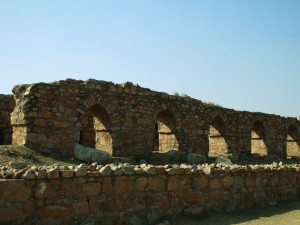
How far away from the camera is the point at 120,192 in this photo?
5871 millimetres

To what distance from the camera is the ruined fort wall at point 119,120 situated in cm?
1049

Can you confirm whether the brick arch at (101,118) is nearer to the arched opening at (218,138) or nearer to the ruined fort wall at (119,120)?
the ruined fort wall at (119,120)

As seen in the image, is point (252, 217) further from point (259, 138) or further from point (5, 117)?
point (259, 138)

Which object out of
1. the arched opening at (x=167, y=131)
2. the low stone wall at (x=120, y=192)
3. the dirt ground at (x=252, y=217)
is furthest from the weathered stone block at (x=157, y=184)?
the arched opening at (x=167, y=131)

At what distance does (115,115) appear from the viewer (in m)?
12.1

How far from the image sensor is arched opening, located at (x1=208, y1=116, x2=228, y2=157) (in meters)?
16.9

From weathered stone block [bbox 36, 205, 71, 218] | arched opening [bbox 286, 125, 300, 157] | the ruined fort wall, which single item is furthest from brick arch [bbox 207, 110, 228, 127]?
weathered stone block [bbox 36, 205, 71, 218]

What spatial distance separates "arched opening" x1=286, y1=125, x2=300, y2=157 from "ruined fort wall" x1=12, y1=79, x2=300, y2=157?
603cm

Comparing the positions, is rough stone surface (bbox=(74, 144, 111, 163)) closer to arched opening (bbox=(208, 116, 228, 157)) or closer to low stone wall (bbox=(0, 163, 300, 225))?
low stone wall (bbox=(0, 163, 300, 225))

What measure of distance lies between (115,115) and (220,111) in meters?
5.98

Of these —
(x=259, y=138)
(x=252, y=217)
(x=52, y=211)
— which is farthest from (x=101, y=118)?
(x=259, y=138)

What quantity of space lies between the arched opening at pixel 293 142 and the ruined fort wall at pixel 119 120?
19.8 ft

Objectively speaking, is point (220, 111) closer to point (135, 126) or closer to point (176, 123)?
point (176, 123)

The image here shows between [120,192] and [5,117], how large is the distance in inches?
373
